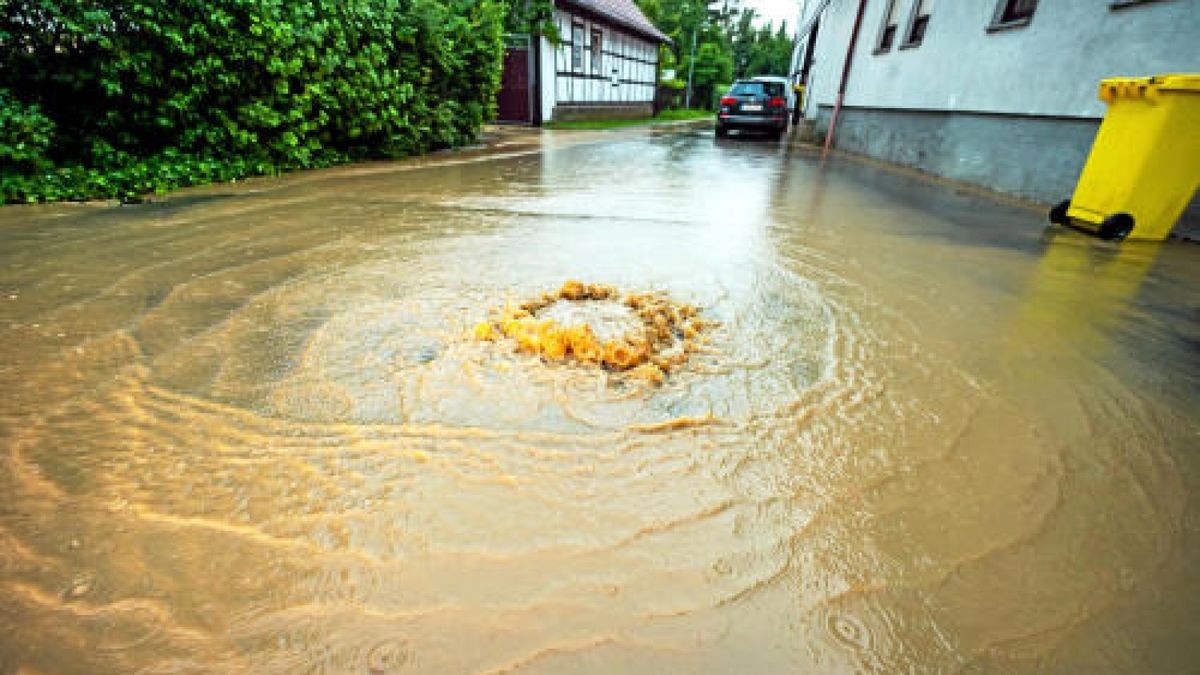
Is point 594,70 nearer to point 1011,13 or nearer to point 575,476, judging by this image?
point 1011,13

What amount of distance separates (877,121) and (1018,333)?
10772mm

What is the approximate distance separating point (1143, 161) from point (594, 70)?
744 inches

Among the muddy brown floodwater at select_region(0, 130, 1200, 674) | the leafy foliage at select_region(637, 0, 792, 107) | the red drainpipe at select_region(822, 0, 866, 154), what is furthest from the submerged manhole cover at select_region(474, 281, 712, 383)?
the leafy foliage at select_region(637, 0, 792, 107)

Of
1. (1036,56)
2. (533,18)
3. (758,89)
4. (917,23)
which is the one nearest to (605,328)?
(1036,56)

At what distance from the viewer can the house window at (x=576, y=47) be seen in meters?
18.3

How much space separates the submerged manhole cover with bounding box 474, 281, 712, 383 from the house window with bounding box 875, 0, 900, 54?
39.4 ft

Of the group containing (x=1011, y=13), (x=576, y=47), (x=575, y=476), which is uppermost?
(x=576, y=47)

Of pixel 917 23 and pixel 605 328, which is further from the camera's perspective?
pixel 917 23

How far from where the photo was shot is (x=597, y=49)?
20.6 meters

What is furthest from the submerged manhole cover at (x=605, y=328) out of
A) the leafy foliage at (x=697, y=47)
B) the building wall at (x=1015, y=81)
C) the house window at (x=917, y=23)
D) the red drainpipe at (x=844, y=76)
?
the leafy foliage at (x=697, y=47)

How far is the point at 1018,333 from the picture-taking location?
2865mm

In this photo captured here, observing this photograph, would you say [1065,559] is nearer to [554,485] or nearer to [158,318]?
[554,485]

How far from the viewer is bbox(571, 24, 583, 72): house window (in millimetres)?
18344

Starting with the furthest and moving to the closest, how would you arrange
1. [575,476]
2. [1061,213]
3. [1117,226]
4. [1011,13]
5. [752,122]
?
[752,122] → [1011,13] → [1061,213] → [1117,226] → [575,476]
